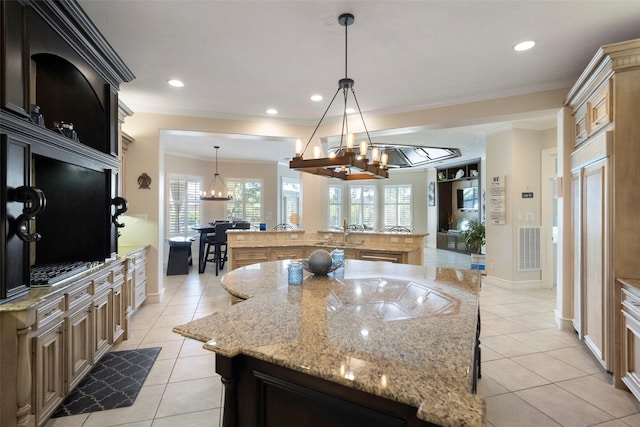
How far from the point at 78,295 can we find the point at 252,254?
245cm

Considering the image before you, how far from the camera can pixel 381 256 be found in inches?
169

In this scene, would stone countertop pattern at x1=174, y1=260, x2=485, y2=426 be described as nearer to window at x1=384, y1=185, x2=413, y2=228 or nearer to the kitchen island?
the kitchen island

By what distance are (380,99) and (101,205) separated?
325 centimetres

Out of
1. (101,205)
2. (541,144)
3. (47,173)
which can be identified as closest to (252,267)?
(101,205)

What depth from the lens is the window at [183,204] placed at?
7723 mm

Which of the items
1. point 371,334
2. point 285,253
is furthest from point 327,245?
point 371,334

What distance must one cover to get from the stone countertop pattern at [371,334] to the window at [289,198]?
7.70m

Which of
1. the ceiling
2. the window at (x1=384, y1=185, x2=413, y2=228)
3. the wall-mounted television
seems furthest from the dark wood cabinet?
the ceiling

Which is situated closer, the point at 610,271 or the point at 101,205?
the point at 610,271

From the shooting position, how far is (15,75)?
1.70 m

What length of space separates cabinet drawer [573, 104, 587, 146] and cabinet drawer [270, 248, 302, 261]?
353cm

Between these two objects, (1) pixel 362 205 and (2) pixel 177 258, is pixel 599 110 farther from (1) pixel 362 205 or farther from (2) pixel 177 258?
(1) pixel 362 205

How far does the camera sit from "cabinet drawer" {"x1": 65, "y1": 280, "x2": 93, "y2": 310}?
2.11 m

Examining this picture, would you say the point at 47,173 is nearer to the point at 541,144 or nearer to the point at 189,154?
the point at 189,154
